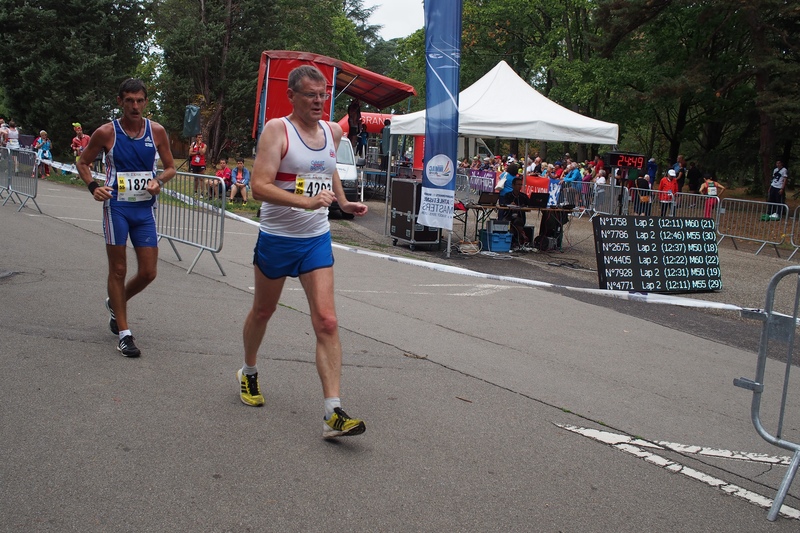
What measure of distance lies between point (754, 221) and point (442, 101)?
9045mm

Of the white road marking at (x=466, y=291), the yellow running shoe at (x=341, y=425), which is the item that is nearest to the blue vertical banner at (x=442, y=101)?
the white road marking at (x=466, y=291)

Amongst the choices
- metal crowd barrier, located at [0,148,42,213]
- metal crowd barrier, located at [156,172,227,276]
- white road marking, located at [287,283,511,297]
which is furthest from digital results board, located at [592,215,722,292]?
metal crowd barrier, located at [0,148,42,213]

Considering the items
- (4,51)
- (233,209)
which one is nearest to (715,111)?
(233,209)

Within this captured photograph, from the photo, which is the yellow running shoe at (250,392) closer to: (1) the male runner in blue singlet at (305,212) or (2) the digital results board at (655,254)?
(1) the male runner in blue singlet at (305,212)

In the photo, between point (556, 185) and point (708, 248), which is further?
point (556, 185)

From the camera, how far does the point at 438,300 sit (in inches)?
367

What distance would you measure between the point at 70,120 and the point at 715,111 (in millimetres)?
29387

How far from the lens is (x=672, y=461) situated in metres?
4.60

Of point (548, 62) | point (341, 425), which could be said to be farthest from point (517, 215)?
point (548, 62)

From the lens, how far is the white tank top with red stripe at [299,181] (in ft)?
14.6

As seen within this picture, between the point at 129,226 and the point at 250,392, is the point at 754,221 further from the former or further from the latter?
the point at 250,392

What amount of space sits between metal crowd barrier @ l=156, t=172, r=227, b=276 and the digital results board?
17.6ft

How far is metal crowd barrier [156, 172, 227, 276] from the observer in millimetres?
9781

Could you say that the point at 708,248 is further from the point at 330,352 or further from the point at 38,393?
the point at 38,393
